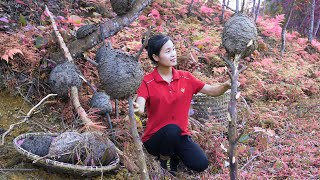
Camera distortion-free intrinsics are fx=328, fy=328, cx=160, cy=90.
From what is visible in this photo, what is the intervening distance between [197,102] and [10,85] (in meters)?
2.21

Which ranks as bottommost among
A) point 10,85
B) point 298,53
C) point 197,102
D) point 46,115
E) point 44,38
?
point 298,53

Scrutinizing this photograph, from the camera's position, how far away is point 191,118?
151 inches

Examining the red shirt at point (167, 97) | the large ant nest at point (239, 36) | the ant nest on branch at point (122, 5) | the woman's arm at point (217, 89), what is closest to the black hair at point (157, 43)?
the red shirt at point (167, 97)

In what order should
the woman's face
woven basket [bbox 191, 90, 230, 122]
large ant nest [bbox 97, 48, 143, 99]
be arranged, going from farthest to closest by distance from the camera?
woven basket [bbox 191, 90, 230, 122] < the woman's face < large ant nest [bbox 97, 48, 143, 99]

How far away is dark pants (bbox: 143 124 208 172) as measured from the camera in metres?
2.86

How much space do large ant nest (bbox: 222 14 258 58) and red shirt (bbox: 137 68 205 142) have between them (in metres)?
0.94

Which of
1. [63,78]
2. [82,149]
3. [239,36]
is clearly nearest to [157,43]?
[239,36]

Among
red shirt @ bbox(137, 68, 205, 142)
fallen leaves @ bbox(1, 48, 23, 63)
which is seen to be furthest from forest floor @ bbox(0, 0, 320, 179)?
red shirt @ bbox(137, 68, 205, 142)

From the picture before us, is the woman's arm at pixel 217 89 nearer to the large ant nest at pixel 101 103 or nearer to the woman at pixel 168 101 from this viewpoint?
the woman at pixel 168 101

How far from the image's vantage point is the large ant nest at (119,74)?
1786mm

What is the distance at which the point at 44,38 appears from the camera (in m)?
3.73

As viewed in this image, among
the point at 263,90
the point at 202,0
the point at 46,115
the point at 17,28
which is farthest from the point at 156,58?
the point at 202,0

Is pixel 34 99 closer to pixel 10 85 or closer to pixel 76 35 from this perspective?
pixel 10 85

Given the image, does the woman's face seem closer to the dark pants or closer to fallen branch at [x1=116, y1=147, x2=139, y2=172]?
the dark pants
